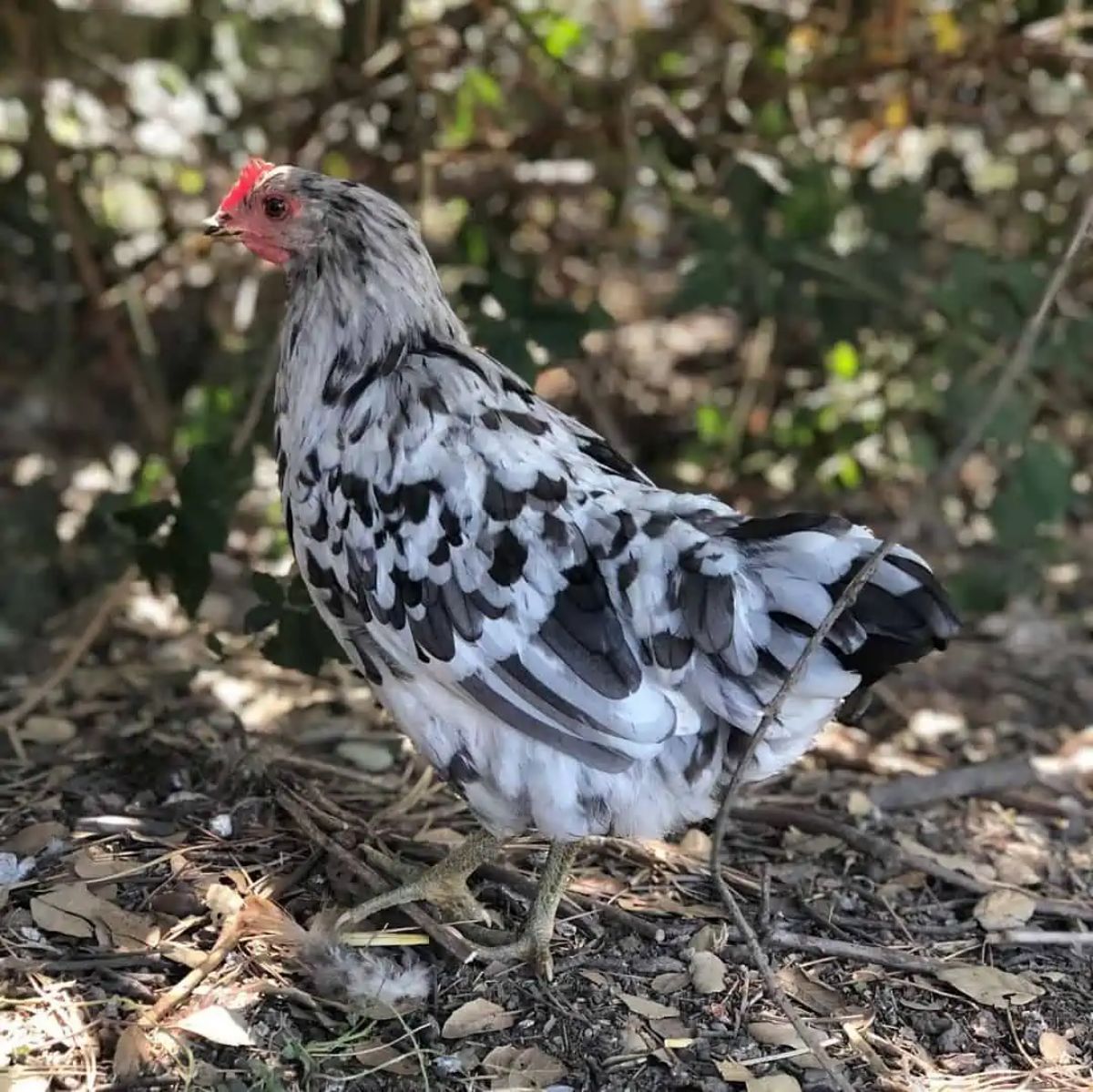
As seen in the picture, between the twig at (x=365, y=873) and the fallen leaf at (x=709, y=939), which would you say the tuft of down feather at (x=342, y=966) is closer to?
the twig at (x=365, y=873)

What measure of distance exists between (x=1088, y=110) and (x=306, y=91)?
237 centimetres

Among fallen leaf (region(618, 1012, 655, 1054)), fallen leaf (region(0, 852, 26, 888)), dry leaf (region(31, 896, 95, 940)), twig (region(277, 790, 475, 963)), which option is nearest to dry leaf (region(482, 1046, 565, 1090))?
fallen leaf (region(618, 1012, 655, 1054))

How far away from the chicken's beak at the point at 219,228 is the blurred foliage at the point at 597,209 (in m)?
0.64

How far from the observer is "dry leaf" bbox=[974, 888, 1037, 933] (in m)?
2.41

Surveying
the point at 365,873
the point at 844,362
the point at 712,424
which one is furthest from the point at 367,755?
the point at 844,362

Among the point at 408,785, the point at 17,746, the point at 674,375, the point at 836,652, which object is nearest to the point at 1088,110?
the point at 674,375

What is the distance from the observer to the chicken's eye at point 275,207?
2.31 meters

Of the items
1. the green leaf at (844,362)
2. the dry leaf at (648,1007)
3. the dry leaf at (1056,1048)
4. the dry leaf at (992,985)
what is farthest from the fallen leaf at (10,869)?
the green leaf at (844,362)

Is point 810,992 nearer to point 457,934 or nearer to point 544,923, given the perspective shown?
point 544,923

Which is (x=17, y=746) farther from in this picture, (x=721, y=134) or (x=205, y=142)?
(x=721, y=134)

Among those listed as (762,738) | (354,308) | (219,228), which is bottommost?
(762,738)

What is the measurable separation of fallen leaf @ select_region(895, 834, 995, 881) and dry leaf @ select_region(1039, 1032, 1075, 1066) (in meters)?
0.49

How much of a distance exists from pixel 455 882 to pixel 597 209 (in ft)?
8.93

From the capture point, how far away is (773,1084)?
1943 mm
